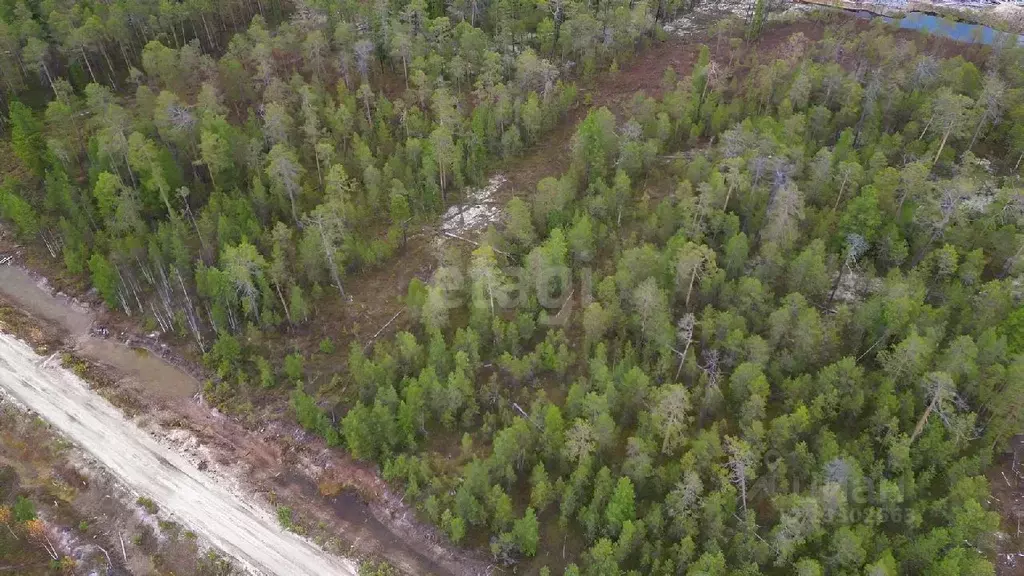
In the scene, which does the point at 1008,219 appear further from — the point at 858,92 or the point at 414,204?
the point at 414,204

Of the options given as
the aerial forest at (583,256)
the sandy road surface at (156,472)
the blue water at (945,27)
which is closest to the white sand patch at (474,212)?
the aerial forest at (583,256)

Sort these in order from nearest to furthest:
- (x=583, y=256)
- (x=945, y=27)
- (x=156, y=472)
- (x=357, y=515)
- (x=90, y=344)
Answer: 1. (x=357, y=515)
2. (x=156, y=472)
3. (x=583, y=256)
4. (x=90, y=344)
5. (x=945, y=27)

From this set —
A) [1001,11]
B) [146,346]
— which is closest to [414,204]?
[146,346]

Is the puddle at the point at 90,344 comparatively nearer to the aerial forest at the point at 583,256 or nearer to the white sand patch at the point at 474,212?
the aerial forest at the point at 583,256

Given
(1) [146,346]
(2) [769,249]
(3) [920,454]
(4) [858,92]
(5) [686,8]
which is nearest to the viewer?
(3) [920,454]

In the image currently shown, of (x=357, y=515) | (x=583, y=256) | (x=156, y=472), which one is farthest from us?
(x=583, y=256)

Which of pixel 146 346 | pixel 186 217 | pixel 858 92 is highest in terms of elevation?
pixel 858 92

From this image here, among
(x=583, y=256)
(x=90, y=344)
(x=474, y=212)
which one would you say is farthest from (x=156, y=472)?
(x=583, y=256)

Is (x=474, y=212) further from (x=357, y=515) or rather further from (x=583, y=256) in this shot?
(x=357, y=515)
